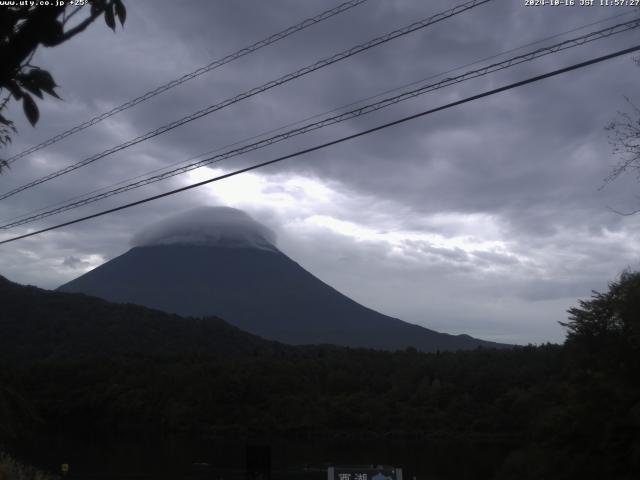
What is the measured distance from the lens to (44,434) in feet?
215

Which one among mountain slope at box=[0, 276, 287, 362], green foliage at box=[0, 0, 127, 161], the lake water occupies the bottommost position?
the lake water

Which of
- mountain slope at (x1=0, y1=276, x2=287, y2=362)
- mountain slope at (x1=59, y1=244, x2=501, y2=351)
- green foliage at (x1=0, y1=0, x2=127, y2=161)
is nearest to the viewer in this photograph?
green foliage at (x1=0, y1=0, x2=127, y2=161)

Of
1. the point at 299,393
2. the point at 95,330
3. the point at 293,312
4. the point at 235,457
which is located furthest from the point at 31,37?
the point at 293,312

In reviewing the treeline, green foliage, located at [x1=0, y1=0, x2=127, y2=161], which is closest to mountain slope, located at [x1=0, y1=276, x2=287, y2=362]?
the treeline

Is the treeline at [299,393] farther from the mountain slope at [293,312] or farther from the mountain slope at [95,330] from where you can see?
the mountain slope at [293,312]

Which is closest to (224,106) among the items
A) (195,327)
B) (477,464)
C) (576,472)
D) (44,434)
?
(576,472)

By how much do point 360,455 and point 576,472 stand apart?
35.3m

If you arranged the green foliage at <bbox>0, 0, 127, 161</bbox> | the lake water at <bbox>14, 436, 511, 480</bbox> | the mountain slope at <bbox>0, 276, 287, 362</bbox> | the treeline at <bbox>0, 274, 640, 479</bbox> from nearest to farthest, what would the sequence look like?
the green foliage at <bbox>0, 0, 127, 161</bbox> → the lake water at <bbox>14, 436, 511, 480</bbox> → the treeline at <bbox>0, 274, 640, 479</bbox> → the mountain slope at <bbox>0, 276, 287, 362</bbox>

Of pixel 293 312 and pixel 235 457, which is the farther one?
pixel 293 312

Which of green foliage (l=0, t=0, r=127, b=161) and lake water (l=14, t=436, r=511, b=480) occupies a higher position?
green foliage (l=0, t=0, r=127, b=161)

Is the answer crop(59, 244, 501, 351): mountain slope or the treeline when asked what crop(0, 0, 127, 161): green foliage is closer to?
the treeline

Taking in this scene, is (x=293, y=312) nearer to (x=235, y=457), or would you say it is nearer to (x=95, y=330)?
(x=95, y=330)

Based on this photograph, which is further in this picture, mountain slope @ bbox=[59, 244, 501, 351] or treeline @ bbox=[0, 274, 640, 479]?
mountain slope @ bbox=[59, 244, 501, 351]

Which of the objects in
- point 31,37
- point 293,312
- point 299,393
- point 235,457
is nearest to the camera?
point 31,37
